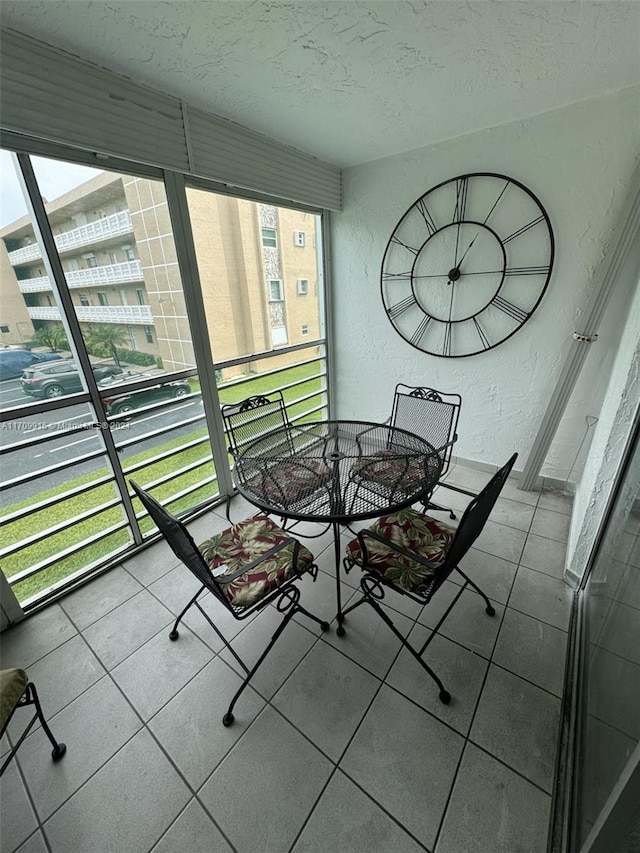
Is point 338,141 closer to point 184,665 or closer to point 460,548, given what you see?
point 460,548

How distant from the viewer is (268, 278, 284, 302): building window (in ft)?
9.70

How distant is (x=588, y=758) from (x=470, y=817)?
403 mm

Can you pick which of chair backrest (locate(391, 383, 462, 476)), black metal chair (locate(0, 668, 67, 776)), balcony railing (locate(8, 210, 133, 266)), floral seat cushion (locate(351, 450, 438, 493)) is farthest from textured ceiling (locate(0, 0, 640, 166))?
black metal chair (locate(0, 668, 67, 776))

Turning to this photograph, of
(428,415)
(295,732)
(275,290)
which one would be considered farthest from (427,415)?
(295,732)

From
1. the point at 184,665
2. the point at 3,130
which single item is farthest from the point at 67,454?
the point at 3,130

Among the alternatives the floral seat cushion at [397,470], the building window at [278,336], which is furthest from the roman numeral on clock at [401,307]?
the floral seat cushion at [397,470]

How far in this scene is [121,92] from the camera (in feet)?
4.97

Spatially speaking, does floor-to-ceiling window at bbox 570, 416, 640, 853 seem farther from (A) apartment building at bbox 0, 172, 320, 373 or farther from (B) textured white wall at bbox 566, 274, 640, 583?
(A) apartment building at bbox 0, 172, 320, 373

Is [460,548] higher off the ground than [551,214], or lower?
lower

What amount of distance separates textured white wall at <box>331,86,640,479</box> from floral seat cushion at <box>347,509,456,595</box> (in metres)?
1.49

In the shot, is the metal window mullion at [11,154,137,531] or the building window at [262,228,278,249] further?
the building window at [262,228,278,249]

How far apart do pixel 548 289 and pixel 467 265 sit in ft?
1.86

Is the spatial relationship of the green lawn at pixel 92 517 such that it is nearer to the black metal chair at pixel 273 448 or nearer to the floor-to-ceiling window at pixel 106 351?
the floor-to-ceiling window at pixel 106 351

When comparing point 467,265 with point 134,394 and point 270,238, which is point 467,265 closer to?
point 270,238
